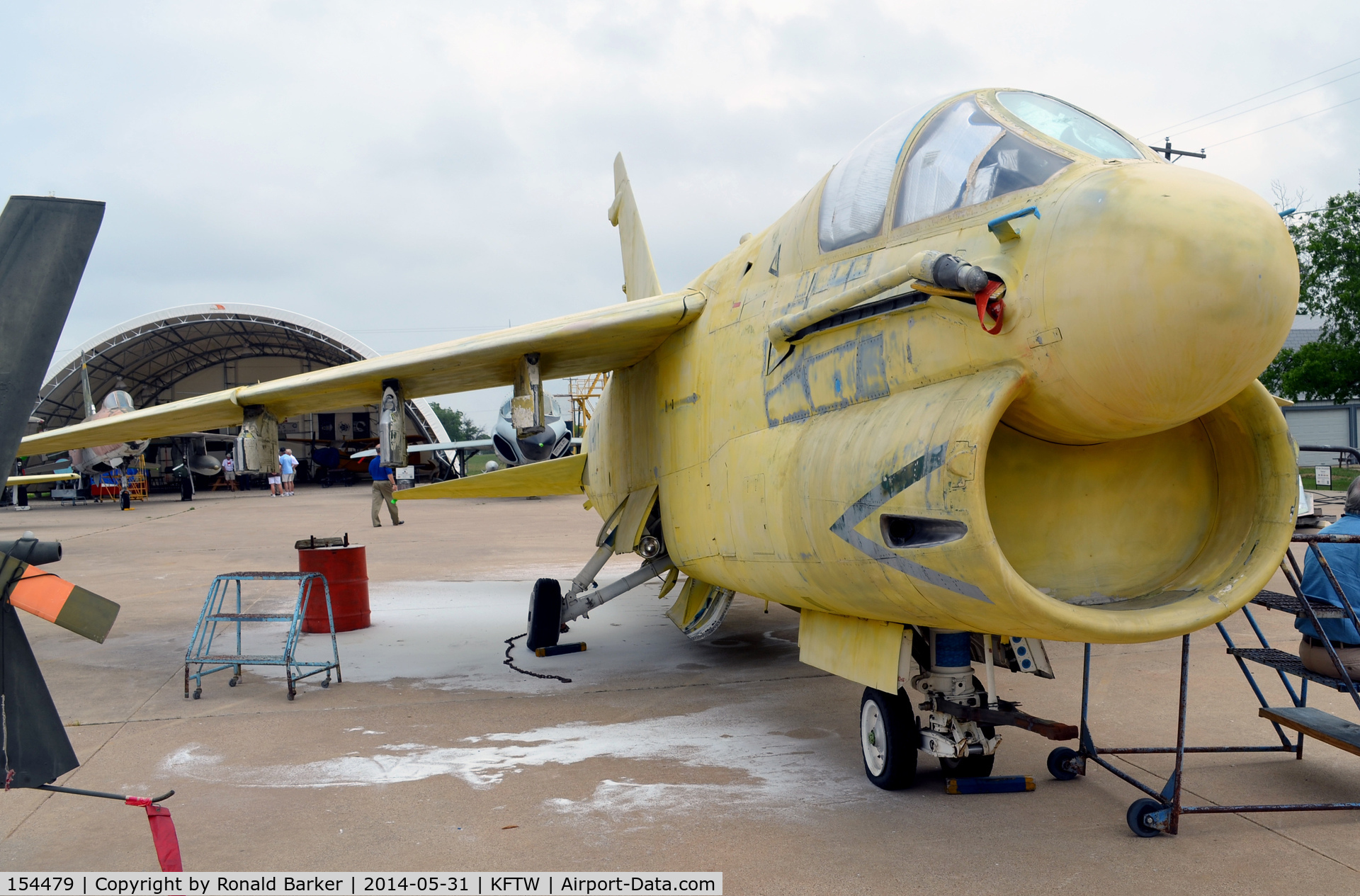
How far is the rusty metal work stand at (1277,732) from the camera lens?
159 inches

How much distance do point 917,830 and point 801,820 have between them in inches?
21.6

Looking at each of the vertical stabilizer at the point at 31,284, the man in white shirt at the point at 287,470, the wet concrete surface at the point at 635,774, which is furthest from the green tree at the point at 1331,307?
the man in white shirt at the point at 287,470

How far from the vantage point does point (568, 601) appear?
8234mm

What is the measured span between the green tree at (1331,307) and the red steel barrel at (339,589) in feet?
112

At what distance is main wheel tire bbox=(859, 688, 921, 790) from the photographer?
461cm

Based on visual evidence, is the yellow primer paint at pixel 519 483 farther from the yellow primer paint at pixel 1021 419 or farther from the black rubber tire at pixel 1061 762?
the black rubber tire at pixel 1061 762

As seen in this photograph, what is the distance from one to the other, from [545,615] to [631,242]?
4809 mm

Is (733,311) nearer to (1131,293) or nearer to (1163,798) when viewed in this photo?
(1131,293)

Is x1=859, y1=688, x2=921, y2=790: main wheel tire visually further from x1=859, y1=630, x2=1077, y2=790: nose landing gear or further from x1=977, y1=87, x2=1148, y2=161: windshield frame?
x1=977, y1=87, x2=1148, y2=161: windshield frame

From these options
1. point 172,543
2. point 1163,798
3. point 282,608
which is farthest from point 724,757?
point 172,543

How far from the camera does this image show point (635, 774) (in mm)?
5047

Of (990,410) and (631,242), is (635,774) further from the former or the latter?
(631,242)

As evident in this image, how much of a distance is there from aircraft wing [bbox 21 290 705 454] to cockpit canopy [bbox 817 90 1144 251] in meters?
1.96
